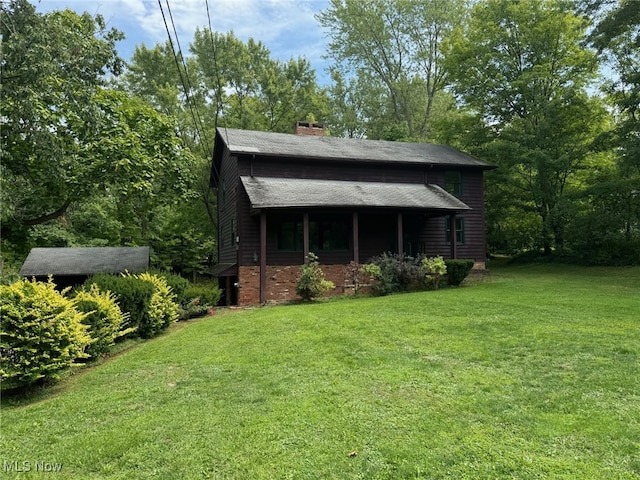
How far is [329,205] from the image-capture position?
47.8ft

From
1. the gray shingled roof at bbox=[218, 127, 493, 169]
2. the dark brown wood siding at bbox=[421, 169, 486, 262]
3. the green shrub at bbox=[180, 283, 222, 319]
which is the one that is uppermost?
the gray shingled roof at bbox=[218, 127, 493, 169]

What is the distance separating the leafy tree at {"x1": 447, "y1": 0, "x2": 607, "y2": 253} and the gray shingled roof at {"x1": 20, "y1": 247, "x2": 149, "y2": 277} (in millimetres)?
18244

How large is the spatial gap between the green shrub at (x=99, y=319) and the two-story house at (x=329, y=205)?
21.5 feet

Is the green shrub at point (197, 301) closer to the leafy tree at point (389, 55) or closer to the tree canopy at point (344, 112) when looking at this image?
the tree canopy at point (344, 112)

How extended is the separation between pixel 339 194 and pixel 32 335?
11734 mm

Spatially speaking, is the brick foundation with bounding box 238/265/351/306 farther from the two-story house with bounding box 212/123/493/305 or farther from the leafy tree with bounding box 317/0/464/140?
the leafy tree with bounding box 317/0/464/140

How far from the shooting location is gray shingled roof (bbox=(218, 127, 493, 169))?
56.2 ft

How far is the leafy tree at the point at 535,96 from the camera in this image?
853 inches

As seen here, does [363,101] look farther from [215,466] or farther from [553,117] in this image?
[215,466]

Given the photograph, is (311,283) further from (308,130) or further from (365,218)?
(308,130)

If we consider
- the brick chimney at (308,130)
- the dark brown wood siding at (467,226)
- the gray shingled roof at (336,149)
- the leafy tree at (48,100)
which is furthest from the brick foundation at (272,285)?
the brick chimney at (308,130)

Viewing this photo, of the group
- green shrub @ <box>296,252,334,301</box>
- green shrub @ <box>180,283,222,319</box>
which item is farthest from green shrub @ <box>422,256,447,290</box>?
green shrub @ <box>180,283,222,319</box>

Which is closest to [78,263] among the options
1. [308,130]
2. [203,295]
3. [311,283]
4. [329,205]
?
[203,295]

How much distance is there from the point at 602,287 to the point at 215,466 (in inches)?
542
